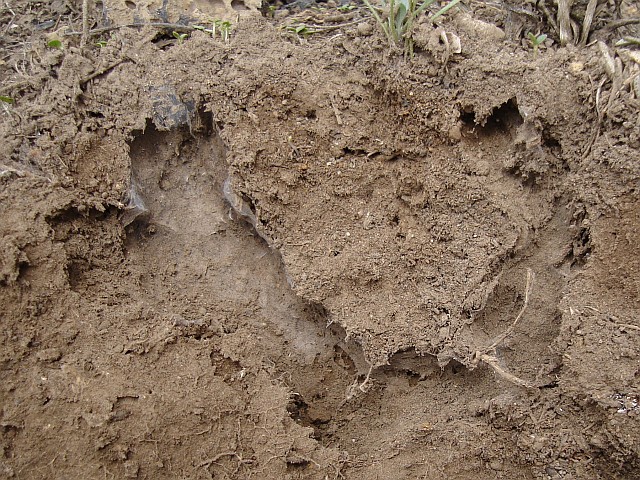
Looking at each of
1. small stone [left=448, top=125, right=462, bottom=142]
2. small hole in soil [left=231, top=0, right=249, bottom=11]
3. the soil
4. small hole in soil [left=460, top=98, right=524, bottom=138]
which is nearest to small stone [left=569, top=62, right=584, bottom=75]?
the soil

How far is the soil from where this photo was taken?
1.91m

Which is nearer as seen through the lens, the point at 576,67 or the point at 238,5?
the point at 576,67

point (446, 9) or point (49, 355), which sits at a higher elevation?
point (446, 9)

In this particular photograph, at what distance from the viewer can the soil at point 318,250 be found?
191 cm

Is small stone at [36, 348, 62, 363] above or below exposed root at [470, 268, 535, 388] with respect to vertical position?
below

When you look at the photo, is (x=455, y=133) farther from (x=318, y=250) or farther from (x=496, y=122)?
(x=318, y=250)

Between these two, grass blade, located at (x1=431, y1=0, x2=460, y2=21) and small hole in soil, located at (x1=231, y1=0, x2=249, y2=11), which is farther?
small hole in soil, located at (x1=231, y1=0, x2=249, y2=11)

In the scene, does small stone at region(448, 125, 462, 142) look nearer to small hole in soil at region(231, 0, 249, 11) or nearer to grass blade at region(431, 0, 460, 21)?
grass blade at region(431, 0, 460, 21)

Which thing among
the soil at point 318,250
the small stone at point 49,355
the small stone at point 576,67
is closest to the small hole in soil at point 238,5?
the soil at point 318,250

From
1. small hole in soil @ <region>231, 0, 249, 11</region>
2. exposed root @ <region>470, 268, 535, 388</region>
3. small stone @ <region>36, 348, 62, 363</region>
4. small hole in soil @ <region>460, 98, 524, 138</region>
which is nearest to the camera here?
small stone @ <region>36, 348, 62, 363</region>

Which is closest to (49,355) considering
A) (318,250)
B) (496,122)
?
(318,250)

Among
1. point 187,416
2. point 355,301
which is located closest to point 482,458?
point 355,301

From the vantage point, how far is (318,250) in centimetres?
215

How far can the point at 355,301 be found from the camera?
2.12 meters
